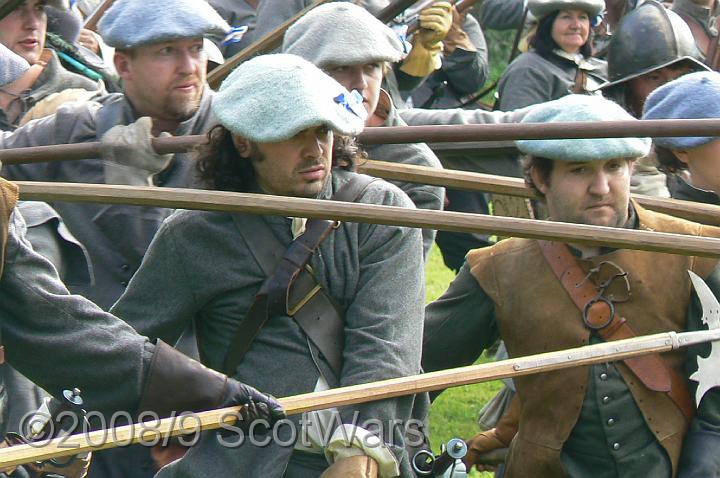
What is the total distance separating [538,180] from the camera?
17.5 feet

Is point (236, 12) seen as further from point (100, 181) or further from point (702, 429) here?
point (702, 429)

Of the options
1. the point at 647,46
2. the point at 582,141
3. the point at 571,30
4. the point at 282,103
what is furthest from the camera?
the point at 571,30

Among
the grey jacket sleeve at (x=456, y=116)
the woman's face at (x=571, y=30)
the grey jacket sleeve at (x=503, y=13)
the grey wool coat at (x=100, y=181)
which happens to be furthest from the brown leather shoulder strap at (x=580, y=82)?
the grey wool coat at (x=100, y=181)

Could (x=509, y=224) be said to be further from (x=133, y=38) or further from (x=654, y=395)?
(x=133, y=38)

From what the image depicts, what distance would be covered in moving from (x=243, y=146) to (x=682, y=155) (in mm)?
1612

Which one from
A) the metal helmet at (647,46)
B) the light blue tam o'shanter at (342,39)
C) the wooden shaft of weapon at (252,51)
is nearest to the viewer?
the light blue tam o'shanter at (342,39)

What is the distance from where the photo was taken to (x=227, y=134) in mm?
4938

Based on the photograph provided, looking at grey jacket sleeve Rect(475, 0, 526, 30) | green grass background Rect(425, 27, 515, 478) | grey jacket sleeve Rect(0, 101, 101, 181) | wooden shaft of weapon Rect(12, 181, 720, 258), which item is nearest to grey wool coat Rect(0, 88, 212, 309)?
grey jacket sleeve Rect(0, 101, 101, 181)

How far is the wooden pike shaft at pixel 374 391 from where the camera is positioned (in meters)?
4.07

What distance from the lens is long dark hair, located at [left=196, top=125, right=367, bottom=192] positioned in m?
4.90

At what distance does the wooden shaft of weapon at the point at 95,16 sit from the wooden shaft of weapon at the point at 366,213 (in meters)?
4.37

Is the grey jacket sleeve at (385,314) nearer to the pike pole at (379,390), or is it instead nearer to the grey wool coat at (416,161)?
the pike pole at (379,390)

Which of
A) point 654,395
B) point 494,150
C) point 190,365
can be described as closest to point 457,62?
point 494,150

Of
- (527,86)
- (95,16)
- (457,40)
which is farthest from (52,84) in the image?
(457,40)
